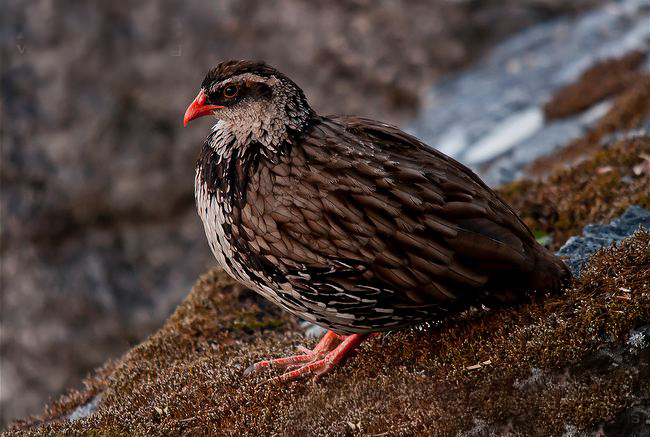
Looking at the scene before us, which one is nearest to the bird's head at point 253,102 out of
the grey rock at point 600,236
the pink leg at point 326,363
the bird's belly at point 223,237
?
the bird's belly at point 223,237

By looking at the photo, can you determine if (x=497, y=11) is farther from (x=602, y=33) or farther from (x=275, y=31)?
(x=275, y=31)

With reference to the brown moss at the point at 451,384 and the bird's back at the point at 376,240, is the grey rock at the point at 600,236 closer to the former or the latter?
the brown moss at the point at 451,384

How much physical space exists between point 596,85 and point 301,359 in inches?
386

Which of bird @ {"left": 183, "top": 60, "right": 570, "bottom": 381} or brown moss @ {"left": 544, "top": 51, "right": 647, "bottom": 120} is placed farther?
brown moss @ {"left": 544, "top": 51, "right": 647, "bottom": 120}

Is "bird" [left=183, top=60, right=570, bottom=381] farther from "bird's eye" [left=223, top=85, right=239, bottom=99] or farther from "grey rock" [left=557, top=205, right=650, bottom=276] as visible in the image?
"grey rock" [left=557, top=205, right=650, bottom=276]

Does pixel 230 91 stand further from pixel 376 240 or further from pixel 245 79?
pixel 376 240

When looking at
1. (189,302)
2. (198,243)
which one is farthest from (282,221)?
(198,243)

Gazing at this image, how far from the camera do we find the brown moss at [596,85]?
13750 mm

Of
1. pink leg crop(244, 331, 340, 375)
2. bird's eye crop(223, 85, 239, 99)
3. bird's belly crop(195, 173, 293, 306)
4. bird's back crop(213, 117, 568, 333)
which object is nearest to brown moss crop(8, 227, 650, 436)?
pink leg crop(244, 331, 340, 375)

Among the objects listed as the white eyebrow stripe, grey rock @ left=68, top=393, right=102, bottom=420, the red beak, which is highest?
the white eyebrow stripe

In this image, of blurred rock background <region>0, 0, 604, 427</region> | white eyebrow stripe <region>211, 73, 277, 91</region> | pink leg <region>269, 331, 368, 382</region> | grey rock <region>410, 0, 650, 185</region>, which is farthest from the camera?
blurred rock background <region>0, 0, 604, 427</region>

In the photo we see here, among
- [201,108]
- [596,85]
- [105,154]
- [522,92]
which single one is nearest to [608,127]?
[596,85]

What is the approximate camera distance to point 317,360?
649 centimetres

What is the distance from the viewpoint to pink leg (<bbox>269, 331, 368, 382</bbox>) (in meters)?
6.22
